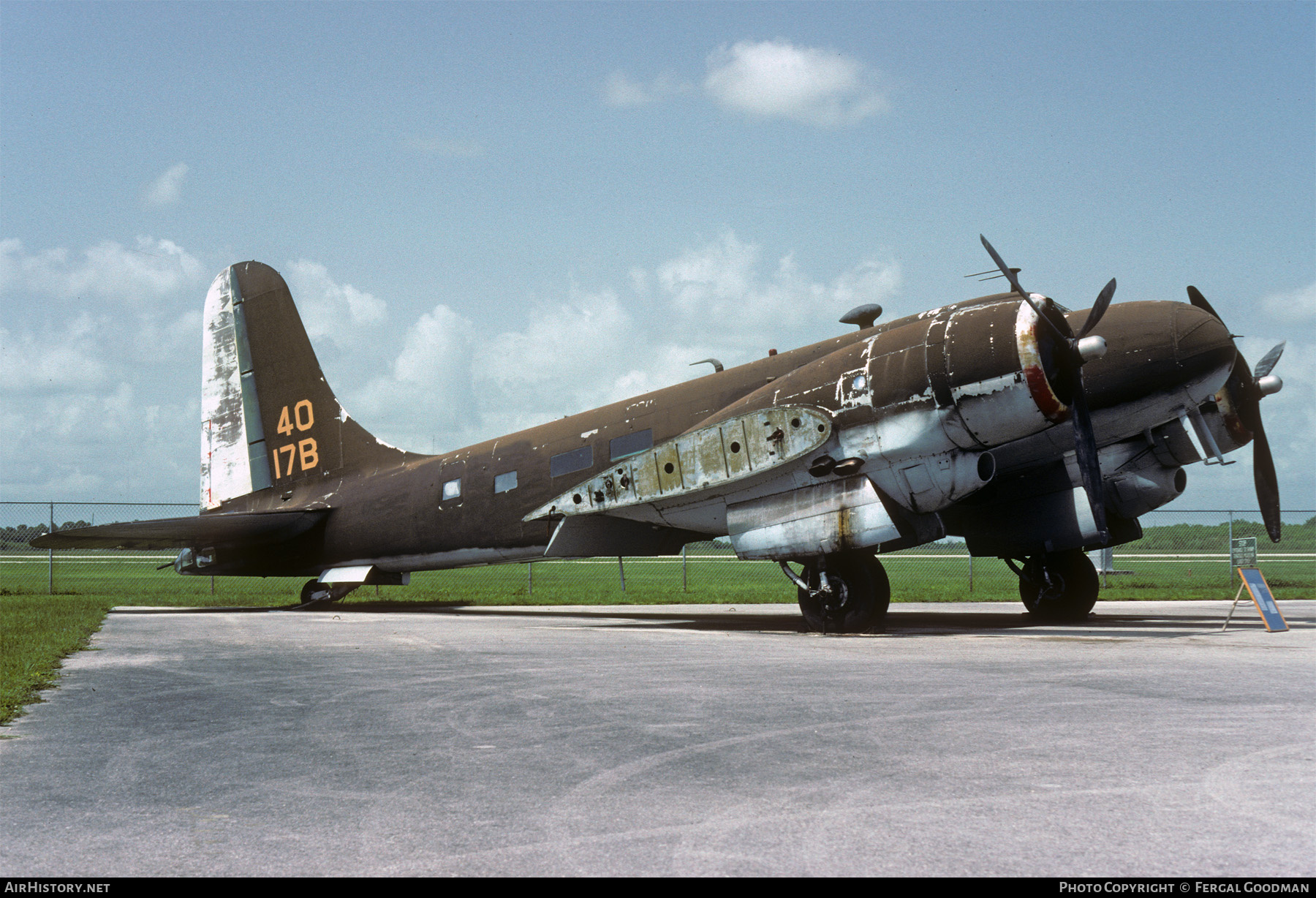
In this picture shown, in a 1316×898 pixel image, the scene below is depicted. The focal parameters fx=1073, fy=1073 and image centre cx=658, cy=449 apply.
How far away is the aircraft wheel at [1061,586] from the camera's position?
1873 cm

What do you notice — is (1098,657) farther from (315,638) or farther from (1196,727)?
(315,638)

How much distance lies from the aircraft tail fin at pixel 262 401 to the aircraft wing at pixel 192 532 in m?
1.32

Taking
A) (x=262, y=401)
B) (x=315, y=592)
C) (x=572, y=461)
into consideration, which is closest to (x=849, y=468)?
(x=572, y=461)

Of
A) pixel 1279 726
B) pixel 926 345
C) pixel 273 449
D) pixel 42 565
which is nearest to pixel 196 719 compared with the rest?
pixel 1279 726

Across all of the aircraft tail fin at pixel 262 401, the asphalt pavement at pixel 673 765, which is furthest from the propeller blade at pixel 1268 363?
the aircraft tail fin at pixel 262 401

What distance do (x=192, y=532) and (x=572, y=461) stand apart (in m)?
9.13

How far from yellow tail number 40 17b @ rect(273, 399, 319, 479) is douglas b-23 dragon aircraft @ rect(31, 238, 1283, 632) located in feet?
1.78

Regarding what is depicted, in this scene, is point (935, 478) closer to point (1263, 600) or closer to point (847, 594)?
point (847, 594)

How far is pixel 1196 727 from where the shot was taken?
723 cm

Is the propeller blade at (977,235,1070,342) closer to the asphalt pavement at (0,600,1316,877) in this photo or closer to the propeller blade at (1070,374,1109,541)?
the propeller blade at (1070,374,1109,541)

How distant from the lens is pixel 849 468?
15953 millimetres

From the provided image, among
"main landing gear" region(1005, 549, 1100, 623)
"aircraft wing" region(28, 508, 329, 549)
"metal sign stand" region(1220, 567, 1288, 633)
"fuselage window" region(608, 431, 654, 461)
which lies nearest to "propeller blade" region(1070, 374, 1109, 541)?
"metal sign stand" region(1220, 567, 1288, 633)

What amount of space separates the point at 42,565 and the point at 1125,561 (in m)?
59.8

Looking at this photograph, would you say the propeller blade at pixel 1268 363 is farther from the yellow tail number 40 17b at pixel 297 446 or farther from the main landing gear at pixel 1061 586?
the yellow tail number 40 17b at pixel 297 446
